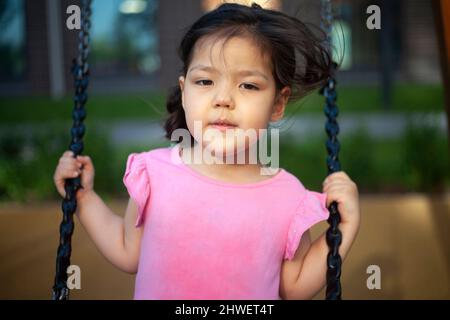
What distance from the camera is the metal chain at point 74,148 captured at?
52.8 inches

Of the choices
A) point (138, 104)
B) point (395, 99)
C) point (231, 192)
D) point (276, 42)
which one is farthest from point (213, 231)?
point (395, 99)

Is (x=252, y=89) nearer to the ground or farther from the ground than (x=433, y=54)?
nearer to the ground

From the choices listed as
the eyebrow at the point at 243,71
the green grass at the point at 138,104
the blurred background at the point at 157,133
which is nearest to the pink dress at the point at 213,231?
the eyebrow at the point at 243,71

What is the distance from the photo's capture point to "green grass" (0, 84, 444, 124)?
14.5ft

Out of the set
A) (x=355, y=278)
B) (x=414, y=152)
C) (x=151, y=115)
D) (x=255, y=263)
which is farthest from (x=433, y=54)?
(x=255, y=263)

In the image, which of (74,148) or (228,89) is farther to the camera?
(74,148)

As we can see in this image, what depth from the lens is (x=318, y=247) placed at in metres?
1.34

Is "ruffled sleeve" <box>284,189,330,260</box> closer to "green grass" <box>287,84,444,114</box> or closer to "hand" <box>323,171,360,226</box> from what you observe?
"hand" <box>323,171,360,226</box>

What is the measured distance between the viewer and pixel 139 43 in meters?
4.40

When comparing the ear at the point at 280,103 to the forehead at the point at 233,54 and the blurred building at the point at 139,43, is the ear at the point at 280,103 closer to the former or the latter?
the forehead at the point at 233,54

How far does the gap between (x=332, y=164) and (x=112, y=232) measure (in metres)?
0.50

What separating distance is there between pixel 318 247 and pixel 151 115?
351 centimetres

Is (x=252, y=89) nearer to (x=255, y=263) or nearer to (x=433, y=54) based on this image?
(x=255, y=263)

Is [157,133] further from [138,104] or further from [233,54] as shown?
[233,54]
